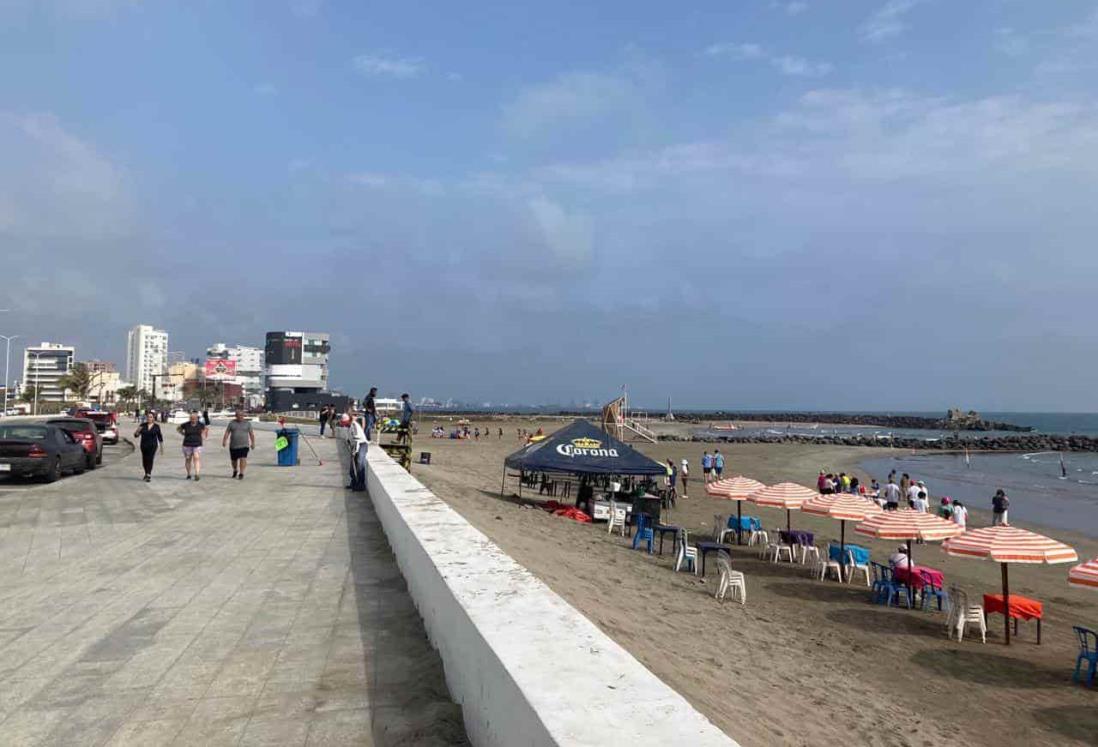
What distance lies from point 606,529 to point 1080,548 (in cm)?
1412

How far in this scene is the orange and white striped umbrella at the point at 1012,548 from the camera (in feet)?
31.4

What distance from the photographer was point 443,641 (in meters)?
4.10

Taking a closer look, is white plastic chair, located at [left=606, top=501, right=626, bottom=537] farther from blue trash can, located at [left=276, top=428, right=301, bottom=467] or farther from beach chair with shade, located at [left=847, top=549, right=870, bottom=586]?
blue trash can, located at [left=276, top=428, right=301, bottom=467]

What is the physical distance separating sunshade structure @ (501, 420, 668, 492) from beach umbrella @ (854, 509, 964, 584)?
15.5 feet

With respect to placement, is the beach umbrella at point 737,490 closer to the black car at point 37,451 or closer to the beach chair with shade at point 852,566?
the beach chair with shade at point 852,566

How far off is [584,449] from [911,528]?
6.80 m

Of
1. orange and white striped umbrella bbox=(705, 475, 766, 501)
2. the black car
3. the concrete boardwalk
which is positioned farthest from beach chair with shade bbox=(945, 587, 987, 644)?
the black car

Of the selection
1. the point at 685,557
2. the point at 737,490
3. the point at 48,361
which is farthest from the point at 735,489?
the point at 48,361

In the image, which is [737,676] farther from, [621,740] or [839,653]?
[621,740]

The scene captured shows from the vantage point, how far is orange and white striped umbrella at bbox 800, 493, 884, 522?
13.2 metres

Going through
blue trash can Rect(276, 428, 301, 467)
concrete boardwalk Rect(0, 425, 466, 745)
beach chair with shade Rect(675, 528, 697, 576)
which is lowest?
beach chair with shade Rect(675, 528, 697, 576)

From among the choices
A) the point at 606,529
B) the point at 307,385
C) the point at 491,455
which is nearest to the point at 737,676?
the point at 606,529

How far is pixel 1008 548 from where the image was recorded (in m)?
9.67

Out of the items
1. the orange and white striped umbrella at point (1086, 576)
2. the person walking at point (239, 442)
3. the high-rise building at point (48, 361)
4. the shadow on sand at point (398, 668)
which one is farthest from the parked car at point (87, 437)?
the high-rise building at point (48, 361)
